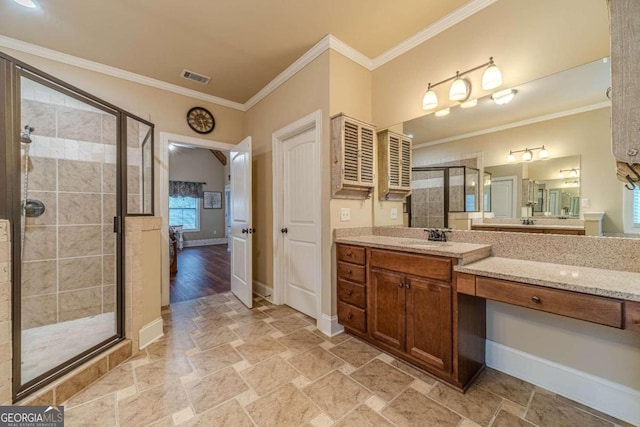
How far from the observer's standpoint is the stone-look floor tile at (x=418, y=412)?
4.50 ft

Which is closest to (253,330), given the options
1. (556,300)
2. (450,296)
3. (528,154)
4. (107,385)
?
(107,385)

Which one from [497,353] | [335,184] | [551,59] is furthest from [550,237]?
[335,184]

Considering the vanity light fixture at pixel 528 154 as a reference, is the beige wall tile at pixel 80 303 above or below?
below

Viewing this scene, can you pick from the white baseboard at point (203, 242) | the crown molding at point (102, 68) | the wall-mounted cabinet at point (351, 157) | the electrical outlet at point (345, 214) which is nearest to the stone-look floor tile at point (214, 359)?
the electrical outlet at point (345, 214)

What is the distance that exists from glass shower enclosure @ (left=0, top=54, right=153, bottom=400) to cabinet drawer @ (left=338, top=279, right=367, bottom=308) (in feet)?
6.18

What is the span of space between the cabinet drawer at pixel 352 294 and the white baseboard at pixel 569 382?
0.98 metres

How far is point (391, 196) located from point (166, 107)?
10.1 ft

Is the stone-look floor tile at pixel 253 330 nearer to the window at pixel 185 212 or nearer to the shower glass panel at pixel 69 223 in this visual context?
the shower glass panel at pixel 69 223

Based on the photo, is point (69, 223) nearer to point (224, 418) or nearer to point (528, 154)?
point (224, 418)

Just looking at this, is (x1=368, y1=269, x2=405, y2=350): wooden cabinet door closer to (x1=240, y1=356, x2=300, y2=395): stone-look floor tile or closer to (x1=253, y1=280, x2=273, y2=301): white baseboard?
(x1=240, y1=356, x2=300, y2=395): stone-look floor tile

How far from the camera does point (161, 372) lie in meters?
1.82

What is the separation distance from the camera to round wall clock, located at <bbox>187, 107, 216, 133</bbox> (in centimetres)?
344

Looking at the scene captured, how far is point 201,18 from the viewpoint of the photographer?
2.12m

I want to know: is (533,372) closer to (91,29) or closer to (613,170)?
(613,170)
